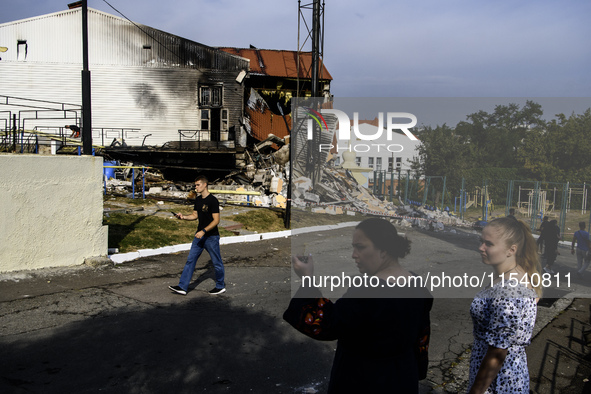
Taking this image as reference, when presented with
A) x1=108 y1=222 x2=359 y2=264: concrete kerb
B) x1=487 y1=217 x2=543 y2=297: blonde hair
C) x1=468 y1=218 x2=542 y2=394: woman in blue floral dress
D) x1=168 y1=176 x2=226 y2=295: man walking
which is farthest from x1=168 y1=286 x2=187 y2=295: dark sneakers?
x1=487 y1=217 x2=543 y2=297: blonde hair

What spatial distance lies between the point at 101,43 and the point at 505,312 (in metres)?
25.6

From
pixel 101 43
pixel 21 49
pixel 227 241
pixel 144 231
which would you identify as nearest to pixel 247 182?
pixel 101 43

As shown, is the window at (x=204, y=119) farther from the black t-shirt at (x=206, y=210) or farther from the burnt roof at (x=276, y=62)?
the black t-shirt at (x=206, y=210)

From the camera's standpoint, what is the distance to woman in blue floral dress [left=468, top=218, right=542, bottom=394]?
2.57 meters

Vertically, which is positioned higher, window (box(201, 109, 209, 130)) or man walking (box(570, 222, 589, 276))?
window (box(201, 109, 209, 130))

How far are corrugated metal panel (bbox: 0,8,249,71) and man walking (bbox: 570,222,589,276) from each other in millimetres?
21673

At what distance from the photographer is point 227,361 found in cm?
478

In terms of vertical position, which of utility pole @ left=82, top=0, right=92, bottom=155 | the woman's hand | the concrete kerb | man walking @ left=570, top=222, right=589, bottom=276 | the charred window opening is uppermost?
the charred window opening

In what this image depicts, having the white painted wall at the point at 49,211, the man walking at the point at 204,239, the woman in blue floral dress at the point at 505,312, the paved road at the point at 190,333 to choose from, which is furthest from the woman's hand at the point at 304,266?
the white painted wall at the point at 49,211

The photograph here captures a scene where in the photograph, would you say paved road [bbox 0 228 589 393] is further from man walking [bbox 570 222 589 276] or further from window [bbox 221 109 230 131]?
window [bbox 221 109 230 131]

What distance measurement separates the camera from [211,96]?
24812 mm

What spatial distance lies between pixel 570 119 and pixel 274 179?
18022mm

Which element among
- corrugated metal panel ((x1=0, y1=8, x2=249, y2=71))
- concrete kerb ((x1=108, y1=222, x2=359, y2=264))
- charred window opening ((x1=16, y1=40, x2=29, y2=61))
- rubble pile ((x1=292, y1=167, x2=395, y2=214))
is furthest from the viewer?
charred window opening ((x1=16, y1=40, x2=29, y2=61))

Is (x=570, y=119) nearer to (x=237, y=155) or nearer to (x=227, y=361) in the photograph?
(x=227, y=361)
